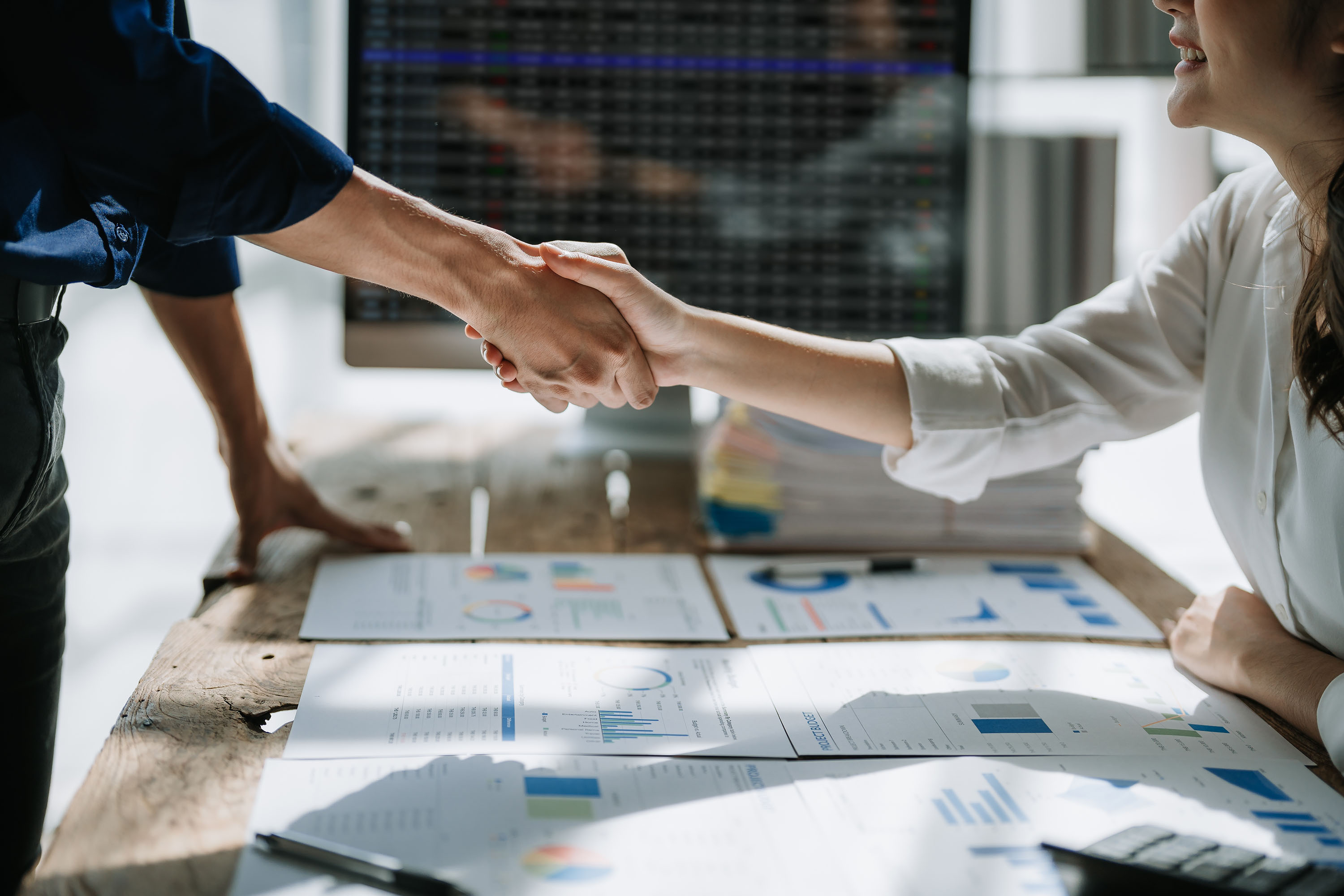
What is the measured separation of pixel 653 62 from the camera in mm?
1403

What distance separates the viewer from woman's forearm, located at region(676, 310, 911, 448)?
1.04m

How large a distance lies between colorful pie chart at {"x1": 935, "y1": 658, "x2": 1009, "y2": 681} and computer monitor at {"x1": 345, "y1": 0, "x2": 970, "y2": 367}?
0.67m

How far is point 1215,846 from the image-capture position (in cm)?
58

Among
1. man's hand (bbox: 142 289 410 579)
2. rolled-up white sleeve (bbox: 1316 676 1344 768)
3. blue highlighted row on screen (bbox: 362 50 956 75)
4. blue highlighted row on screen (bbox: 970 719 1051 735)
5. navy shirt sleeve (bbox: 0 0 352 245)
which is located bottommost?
blue highlighted row on screen (bbox: 970 719 1051 735)

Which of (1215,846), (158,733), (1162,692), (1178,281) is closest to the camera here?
(1215,846)

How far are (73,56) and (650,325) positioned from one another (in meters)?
0.55

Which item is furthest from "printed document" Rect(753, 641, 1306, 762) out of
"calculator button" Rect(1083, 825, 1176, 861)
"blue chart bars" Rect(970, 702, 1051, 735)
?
"calculator button" Rect(1083, 825, 1176, 861)

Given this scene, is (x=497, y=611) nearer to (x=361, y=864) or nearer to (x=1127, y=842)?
(x=361, y=864)

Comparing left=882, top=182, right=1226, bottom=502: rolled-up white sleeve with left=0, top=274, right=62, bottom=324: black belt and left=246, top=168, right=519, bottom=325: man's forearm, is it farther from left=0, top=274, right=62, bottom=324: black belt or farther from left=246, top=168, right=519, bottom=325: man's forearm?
left=0, top=274, right=62, bottom=324: black belt

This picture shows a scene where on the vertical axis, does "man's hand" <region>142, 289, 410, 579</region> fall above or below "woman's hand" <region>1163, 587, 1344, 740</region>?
above

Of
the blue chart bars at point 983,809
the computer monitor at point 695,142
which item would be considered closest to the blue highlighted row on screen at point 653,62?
the computer monitor at point 695,142

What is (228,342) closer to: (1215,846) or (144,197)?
(144,197)

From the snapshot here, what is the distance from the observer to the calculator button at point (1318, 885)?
0.53m

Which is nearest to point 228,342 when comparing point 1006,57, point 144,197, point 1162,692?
point 144,197
